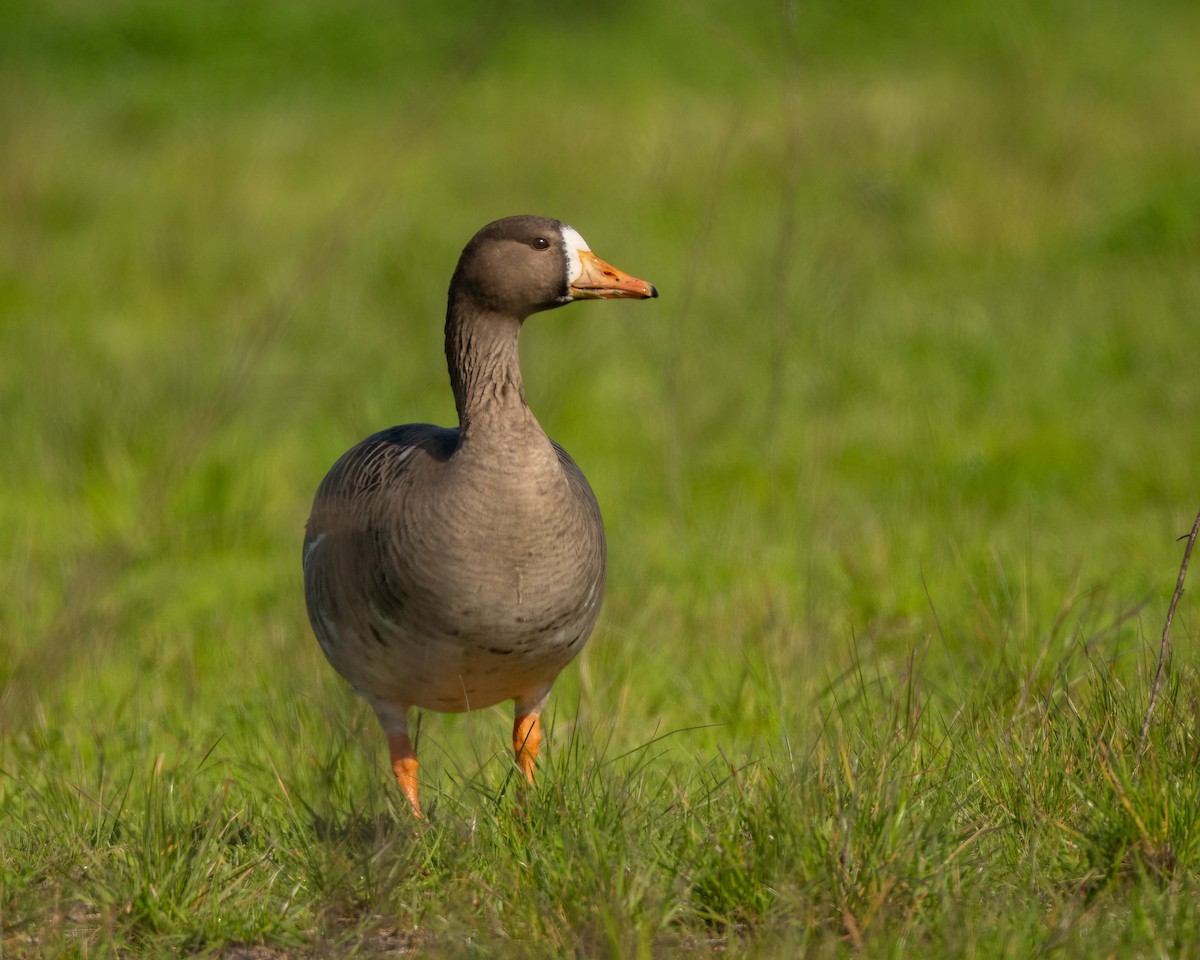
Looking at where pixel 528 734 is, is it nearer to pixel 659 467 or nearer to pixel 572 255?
pixel 572 255

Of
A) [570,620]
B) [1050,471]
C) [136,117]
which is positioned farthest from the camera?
[136,117]

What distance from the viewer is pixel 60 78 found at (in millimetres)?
16297

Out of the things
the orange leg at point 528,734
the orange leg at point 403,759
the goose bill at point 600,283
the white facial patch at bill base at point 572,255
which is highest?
the white facial patch at bill base at point 572,255

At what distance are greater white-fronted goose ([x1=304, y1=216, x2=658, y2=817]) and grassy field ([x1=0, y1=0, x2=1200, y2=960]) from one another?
22cm

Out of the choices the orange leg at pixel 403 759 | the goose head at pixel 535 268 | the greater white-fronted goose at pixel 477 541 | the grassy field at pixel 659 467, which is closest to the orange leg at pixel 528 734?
the greater white-fronted goose at pixel 477 541

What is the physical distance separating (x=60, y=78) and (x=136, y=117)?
113 inches

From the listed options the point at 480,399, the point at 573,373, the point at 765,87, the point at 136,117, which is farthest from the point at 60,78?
the point at 480,399

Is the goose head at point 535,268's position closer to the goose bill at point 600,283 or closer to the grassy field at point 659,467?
the goose bill at point 600,283

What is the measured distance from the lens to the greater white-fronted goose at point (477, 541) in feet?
12.3

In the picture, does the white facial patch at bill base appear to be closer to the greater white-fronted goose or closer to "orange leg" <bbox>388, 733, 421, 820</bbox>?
the greater white-fronted goose

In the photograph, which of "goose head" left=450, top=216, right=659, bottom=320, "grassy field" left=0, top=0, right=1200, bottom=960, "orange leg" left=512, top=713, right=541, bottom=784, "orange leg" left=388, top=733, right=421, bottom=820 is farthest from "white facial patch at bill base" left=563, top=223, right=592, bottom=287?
"orange leg" left=388, top=733, right=421, bottom=820

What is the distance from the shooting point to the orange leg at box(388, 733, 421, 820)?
411 cm

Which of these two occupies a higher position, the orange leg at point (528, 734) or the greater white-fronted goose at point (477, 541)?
the greater white-fronted goose at point (477, 541)

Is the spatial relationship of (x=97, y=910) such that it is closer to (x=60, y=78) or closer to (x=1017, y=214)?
(x=1017, y=214)
